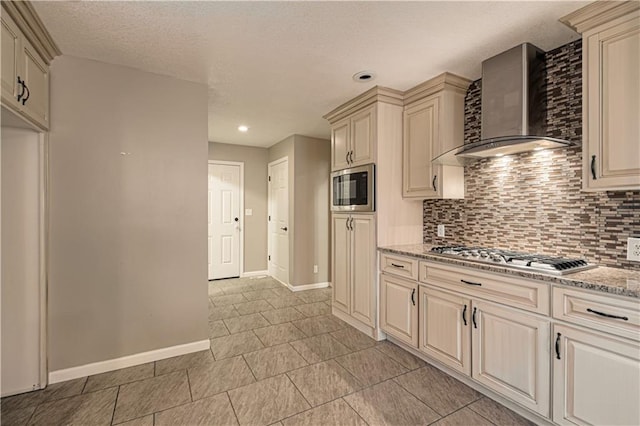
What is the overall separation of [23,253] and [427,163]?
3251 mm

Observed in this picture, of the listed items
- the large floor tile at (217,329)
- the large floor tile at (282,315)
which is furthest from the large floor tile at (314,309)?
the large floor tile at (217,329)

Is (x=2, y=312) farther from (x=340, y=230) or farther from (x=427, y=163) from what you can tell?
(x=427, y=163)

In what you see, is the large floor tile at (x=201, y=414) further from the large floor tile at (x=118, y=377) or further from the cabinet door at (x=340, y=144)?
the cabinet door at (x=340, y=144)

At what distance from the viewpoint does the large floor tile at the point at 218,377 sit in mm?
2121

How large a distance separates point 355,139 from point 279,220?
8.07ft

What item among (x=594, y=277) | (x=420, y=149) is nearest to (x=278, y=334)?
(x=420, y=149)

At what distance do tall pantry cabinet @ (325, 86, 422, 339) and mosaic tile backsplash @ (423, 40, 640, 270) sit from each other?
2.00ft

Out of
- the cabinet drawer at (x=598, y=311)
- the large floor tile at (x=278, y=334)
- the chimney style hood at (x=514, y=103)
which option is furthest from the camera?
the large floor tile at (x=278, y=334)

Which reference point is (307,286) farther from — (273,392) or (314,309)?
(273,392)

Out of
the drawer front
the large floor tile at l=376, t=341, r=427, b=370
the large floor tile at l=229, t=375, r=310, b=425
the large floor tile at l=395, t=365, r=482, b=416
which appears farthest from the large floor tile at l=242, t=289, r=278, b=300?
the drawer front

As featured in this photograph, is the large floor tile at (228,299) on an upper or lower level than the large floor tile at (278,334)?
upper

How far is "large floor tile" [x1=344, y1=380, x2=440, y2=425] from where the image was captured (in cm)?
181

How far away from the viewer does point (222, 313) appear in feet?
12.0

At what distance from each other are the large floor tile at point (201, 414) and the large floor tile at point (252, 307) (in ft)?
5.54
